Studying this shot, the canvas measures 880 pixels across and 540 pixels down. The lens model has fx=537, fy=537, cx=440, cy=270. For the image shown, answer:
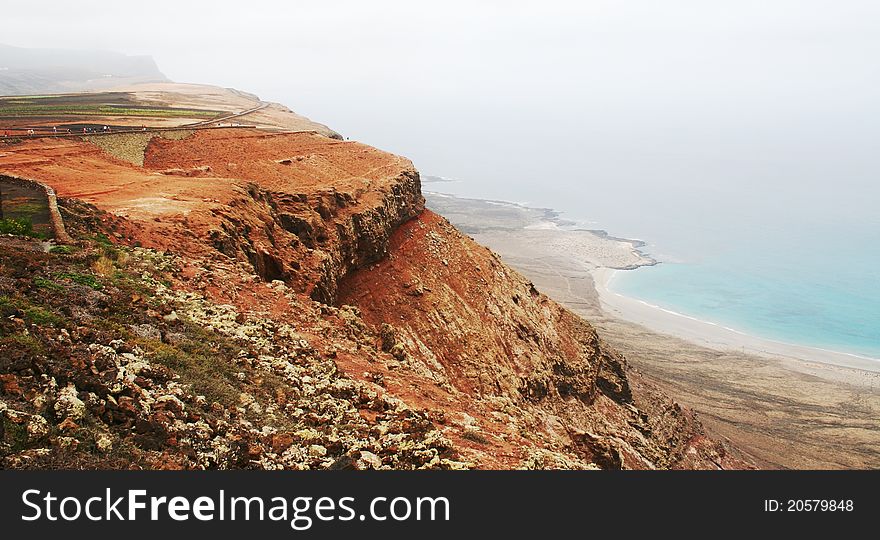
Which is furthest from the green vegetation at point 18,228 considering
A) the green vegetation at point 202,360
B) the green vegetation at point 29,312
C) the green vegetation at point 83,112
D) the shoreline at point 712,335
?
the shoreline at point 712,335

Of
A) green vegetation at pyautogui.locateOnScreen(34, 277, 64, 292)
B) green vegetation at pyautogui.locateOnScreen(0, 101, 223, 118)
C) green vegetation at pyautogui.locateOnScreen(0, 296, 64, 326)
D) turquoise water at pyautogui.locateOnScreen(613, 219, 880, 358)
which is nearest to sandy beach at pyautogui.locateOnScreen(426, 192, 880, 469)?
turquoise water at pyautogui.locateOnScreen(613, 219, 880, 358)

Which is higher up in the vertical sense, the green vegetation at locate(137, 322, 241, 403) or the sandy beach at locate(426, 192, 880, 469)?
the green vegetation at locate(137, 322, 241, 403)

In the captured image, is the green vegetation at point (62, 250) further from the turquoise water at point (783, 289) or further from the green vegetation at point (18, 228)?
the turquoise water at point (783, 289)

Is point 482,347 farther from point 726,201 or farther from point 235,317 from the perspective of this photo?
point 726,201

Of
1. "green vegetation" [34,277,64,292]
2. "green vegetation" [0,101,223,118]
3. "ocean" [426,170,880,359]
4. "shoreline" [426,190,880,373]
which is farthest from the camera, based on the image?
"ocean" [426,170,880,359]

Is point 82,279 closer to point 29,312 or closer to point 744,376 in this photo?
point 29,312

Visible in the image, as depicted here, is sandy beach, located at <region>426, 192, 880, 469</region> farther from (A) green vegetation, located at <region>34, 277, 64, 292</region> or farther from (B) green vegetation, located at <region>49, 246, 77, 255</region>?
(A) green vegetation, located at <region>34, 277, 64, 292</region>

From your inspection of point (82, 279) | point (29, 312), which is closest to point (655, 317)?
point (82, 279)
